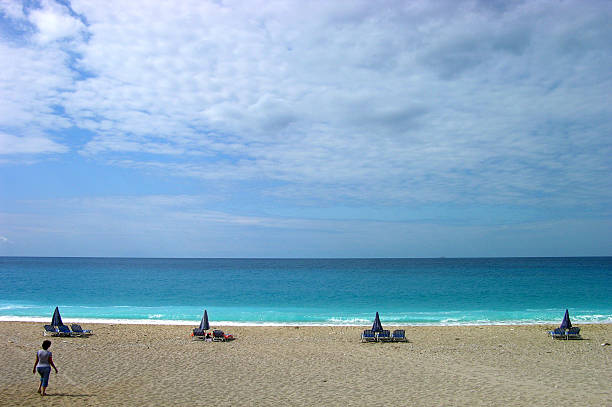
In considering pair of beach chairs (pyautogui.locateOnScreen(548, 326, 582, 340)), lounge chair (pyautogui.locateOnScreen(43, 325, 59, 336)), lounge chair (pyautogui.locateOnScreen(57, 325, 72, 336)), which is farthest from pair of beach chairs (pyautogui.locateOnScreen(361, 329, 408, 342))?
lounge chair (pyautogui.locateOnScreen(43, 325, 59, 336))

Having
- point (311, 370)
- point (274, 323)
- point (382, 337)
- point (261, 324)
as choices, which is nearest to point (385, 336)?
point (382, 337)

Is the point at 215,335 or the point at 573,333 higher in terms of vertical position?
the point at 573,333

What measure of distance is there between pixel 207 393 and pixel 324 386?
2869 millimetres

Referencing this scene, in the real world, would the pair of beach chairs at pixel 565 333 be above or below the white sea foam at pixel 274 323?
above

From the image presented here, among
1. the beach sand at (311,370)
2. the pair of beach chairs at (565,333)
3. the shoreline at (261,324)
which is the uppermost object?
the pair of beach chairs at (565,333)

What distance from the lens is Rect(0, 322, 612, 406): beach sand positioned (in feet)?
31.7

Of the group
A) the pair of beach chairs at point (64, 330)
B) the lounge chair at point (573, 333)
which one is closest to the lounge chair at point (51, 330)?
the pair of beach chairs at point (64, 330)

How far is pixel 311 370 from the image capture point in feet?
41.1

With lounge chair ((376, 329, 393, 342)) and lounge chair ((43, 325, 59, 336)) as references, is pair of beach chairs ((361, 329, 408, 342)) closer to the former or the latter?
lounge chair ((376, 329, 393, 342))

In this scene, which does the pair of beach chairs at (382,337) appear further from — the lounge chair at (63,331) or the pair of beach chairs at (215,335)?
the lounge chair at (63,331)

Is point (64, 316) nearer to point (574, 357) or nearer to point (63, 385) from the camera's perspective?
point (63, 385)

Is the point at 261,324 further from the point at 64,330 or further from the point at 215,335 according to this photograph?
the point at 64,330

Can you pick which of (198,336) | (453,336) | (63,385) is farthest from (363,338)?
(63,385)

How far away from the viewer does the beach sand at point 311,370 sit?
9656 millimetres
